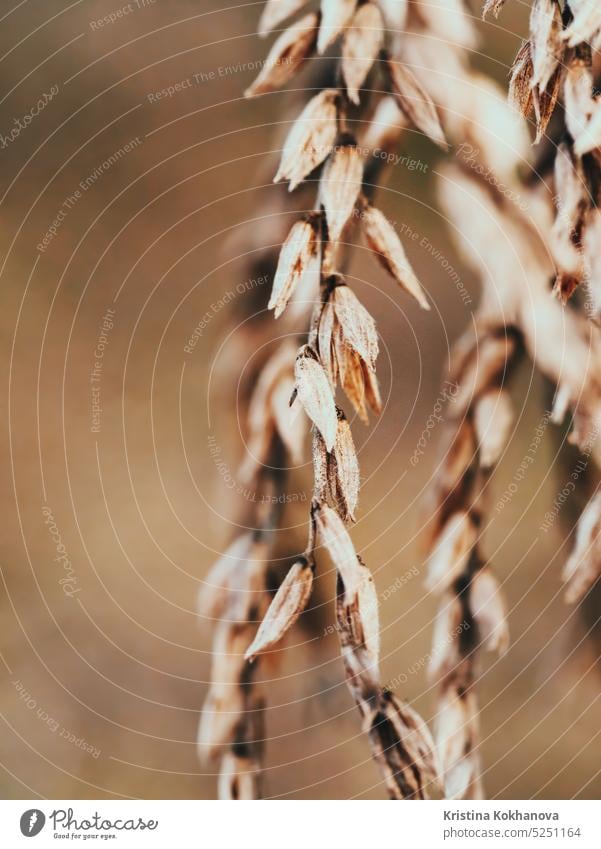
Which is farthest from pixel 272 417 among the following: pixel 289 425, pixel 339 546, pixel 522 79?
pixel 522 79

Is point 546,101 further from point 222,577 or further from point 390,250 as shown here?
point 222,577

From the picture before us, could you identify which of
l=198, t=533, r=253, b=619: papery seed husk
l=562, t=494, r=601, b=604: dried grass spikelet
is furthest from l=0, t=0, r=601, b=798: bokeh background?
l=562, t=494, r=601, b=604: dried grass spikelet

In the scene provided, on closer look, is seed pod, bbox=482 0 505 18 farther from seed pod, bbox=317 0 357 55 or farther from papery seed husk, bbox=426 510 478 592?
papery seed husk, bbox=426 510 478 592

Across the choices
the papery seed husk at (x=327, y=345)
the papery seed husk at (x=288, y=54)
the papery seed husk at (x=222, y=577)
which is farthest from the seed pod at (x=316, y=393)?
the papery seed husk at (x=288, y=54)
